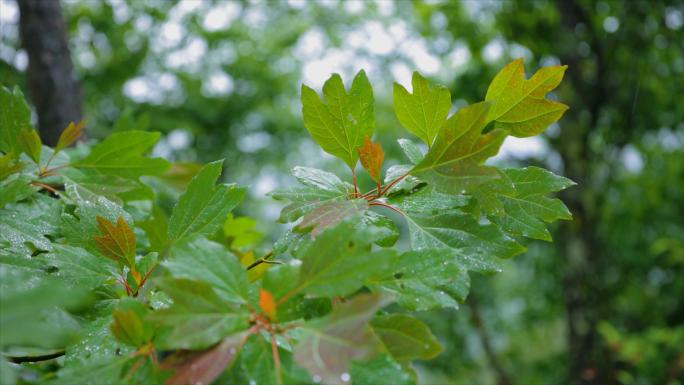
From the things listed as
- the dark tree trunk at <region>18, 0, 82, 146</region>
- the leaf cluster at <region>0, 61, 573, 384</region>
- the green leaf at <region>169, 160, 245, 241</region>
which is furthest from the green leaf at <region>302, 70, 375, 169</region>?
the dark tree trunk at <region>18, 0, 82, 146</region>

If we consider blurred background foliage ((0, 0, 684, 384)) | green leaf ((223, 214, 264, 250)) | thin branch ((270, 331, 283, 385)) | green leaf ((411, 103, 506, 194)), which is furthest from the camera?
blurred background foliage ((0, 0, 684, 384))

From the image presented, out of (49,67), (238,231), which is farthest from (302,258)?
(49,67)

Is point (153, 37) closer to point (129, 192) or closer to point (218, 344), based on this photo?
point (129, 192)

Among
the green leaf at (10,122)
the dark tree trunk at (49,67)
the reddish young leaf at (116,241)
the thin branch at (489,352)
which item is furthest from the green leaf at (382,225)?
the thin branch at (489,352)

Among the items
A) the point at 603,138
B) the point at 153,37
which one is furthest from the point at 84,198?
the point at 153,37

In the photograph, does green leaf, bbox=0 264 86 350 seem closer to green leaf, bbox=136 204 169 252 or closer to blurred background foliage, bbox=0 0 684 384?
green leaf, bbox=136 204 169 252

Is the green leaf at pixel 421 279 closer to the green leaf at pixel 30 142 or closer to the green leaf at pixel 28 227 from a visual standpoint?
the green leaf at pixel 28 227

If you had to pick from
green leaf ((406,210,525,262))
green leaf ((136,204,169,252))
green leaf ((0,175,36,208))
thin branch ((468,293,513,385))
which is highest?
green leaf ((0,175,36,208))

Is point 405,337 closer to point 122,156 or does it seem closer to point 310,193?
point 310,193
